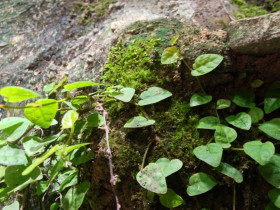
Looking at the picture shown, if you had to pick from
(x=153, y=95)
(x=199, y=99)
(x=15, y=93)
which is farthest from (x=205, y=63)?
(x=15, y=93)

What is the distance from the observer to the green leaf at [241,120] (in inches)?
40.5

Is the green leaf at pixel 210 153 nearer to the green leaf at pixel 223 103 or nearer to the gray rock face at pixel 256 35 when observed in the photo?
the green leaf at pixel 223 103

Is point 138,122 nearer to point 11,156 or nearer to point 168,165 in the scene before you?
point 168,165

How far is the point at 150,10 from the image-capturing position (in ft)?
5.24

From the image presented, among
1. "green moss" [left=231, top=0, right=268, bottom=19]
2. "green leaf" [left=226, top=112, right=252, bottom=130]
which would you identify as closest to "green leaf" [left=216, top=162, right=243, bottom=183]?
"green leaf" [left=226, top=112, right=252, bottom=130]

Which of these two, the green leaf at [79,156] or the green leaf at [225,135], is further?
the green leaf at [79,156]

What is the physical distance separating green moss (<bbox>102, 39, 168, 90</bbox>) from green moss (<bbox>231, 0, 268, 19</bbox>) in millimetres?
669

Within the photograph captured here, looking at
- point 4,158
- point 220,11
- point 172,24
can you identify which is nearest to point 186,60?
point 172,24

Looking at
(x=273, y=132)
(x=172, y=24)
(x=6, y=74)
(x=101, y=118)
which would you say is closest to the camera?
(x=273, y=132)

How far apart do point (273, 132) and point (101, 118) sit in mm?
688

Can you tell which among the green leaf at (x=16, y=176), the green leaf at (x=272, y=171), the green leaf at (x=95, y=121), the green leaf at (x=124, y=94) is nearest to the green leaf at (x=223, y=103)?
the green leaf at (x=272, y=171)

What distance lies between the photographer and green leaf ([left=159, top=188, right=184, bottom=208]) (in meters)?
1.00

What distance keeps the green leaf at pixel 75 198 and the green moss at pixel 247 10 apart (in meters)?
1.26

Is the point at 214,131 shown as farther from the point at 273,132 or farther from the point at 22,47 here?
the point at 22,47
